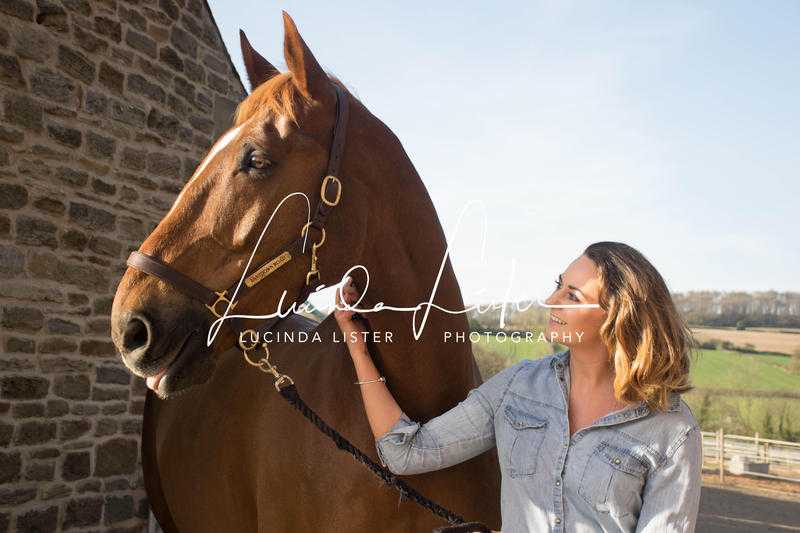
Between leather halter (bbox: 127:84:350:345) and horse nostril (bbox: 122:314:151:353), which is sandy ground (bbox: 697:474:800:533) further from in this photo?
horse nostril (bbox: 122:314:151:353)

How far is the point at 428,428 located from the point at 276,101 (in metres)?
1.10

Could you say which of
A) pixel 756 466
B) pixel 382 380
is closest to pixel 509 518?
pixel 382 380

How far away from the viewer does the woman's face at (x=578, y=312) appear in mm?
1831

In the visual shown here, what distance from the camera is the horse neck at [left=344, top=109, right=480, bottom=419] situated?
2062mm

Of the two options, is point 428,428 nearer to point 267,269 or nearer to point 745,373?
point 267,269

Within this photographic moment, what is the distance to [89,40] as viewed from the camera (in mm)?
4000

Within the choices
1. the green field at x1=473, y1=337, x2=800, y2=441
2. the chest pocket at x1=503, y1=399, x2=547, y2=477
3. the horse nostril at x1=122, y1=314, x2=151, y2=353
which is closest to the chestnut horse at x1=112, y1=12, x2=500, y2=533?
the horse nostril at x1=122, y1=314, x2=151, y2=353

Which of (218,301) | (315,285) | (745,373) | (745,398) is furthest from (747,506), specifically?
(745,373)

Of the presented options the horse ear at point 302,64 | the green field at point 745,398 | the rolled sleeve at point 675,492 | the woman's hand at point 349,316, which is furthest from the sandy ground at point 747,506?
the horse ear at point 302,64

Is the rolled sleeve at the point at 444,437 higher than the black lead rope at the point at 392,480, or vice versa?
the rolled sleeve at the point at 444,437

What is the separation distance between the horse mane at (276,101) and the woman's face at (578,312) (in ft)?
3.11

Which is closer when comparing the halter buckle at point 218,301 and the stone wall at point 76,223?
the halter buckle at point 218,301

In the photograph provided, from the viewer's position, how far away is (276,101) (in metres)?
1.96

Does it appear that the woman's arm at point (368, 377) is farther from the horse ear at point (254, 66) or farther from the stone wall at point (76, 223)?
the stone wall at point (76, 223)
